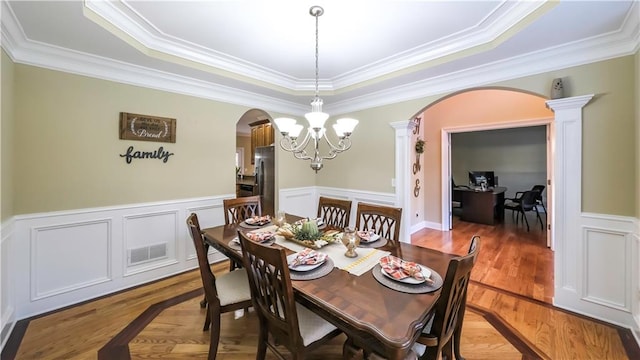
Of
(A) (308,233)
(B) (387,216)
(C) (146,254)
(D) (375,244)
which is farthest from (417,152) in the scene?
(C) (146,254)

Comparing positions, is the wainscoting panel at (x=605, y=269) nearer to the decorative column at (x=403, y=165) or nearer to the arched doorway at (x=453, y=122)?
the decorative column at (x=403, y=165)

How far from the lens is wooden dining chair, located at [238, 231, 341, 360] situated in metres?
1.21

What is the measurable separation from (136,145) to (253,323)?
2.20 m

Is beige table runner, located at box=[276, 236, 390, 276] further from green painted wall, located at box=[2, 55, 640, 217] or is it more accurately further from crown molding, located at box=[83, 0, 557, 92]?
crown molding, located at box=[83, 0, 557, 92]

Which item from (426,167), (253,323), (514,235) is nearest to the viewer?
(253,323)

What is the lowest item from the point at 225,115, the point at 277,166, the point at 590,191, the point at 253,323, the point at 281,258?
the point at 253,323

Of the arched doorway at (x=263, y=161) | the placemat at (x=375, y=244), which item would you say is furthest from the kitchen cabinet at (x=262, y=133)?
the placemat at (x=375, y=244)

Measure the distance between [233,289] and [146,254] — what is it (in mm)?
1635

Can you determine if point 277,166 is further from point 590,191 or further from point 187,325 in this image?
point 590,191

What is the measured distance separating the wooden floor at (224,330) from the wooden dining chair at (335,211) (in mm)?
1097

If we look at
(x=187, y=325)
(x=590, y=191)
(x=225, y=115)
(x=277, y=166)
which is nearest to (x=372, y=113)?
(x=277, y=166)

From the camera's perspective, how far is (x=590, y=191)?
2168 millimetres

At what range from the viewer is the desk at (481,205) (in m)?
5.57

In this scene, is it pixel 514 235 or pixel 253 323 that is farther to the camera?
pixel 514 235
